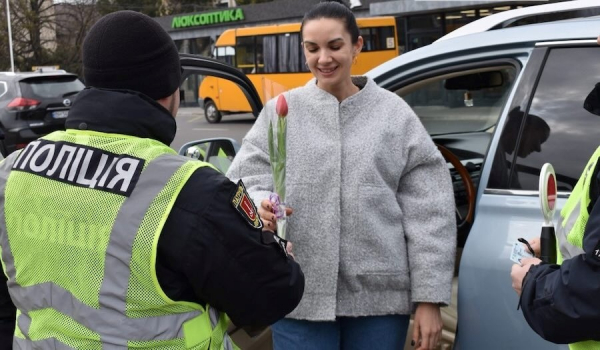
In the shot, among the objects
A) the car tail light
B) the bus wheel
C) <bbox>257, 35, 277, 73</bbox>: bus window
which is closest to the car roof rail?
the car tail light

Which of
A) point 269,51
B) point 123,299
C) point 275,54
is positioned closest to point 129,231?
point 123,299

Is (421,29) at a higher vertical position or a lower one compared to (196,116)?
higher

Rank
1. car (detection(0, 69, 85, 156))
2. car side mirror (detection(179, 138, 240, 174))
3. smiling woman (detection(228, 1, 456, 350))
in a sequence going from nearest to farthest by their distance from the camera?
1. smiling woman (detection(228, 1, 456, 350))
2. car side mirror (detection(179, 138, 240, 174))
3. car (detection(0, 69, 85, 156))

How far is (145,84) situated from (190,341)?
55 centimetres

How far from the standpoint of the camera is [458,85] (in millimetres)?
3303

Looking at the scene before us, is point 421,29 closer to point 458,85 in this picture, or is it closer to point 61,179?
point 458,85

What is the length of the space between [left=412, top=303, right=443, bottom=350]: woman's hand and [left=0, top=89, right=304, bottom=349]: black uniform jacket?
2.50 feet

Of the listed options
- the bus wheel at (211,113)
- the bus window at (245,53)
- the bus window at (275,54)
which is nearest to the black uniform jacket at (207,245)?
the bus window at (275,54)

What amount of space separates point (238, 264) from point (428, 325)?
97cm

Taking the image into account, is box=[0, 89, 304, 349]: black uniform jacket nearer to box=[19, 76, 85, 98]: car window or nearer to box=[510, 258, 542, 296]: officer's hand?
box=[510, 258, 542, 296]: officer's hand

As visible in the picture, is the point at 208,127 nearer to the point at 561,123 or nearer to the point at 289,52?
the point at 289,52

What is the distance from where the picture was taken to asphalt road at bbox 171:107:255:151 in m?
18.6

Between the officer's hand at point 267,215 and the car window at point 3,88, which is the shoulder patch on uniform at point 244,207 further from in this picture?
the car window at point 3,88

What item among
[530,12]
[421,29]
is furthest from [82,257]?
[421,29]
